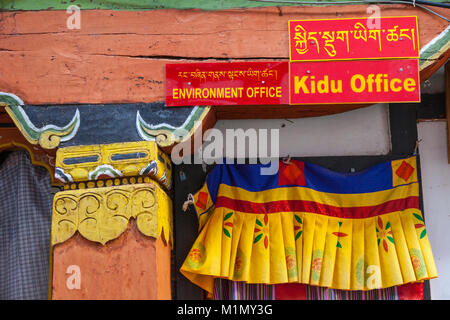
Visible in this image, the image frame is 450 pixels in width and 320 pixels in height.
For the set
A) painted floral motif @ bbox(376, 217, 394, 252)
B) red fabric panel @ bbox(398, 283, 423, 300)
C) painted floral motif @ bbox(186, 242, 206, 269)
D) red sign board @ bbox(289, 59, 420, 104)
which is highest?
red sign board @ bbox(289, 59, 420, 104)

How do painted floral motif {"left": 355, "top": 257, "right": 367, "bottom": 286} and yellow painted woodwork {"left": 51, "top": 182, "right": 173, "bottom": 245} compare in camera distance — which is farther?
painted floral motif {"left": 355, "top": 257, "right": 367, "bottom": 286}

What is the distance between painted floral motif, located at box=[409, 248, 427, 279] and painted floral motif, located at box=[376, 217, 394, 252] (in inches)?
A: 5.3

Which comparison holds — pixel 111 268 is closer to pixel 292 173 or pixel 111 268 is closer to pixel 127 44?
pixel 127 44

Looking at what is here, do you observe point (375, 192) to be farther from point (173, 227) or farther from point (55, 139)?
point (55, 139)

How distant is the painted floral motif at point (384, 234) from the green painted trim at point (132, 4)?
132 centimetres

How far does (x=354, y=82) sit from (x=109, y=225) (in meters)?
1.46

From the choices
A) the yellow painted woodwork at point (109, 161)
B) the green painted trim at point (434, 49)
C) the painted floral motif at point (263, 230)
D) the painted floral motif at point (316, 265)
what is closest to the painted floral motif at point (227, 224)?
the painted floral motif at point (263, 230)

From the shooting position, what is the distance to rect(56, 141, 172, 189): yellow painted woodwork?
Result: 3.26 meters

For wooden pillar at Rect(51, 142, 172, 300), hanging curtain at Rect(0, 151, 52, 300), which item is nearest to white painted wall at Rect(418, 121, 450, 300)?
wooden pillar at Rect(51, 142, 172, 300)

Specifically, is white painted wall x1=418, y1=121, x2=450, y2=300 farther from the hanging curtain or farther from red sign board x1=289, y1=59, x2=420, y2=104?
the hanging curtain

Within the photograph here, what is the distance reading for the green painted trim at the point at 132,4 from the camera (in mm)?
3467

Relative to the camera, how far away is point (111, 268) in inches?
124

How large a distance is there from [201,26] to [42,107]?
3.07ft

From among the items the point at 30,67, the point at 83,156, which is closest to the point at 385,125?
the point at 83,156
